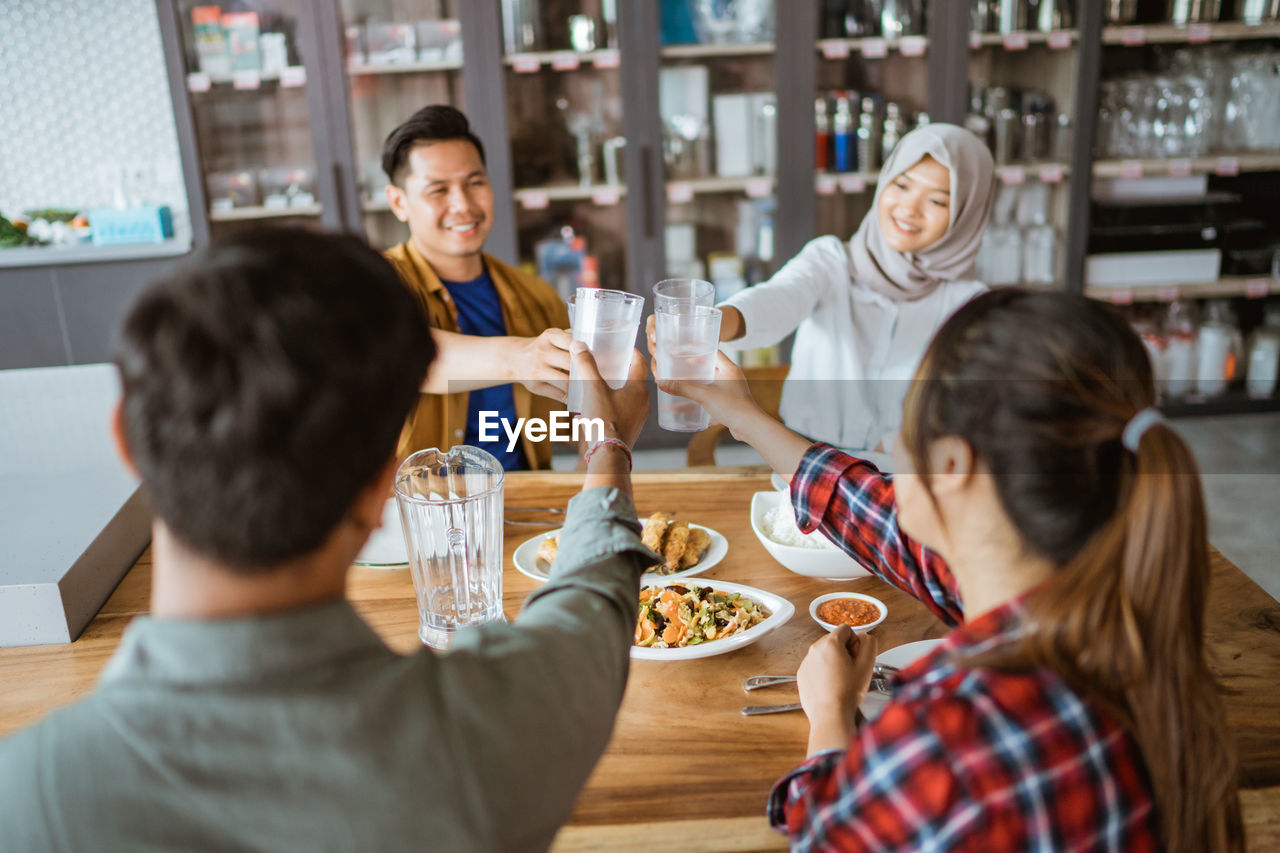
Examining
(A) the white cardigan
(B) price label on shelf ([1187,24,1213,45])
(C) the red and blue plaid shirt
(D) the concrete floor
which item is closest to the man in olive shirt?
(C) the red and blue plaid shirt

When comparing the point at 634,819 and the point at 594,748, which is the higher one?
the point at 594,748

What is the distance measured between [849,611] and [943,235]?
4.10 ft

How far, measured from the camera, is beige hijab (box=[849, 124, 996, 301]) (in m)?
2.18

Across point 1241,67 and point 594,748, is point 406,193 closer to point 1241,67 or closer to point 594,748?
point 594,748

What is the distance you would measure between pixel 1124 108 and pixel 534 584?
3343 mm

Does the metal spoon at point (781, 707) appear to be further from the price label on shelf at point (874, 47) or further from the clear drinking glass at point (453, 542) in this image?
the price label on shelf at point (874, 47)

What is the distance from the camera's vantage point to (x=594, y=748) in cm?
74

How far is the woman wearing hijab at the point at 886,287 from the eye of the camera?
2215mm

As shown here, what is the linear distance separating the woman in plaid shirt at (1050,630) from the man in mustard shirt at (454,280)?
51.3 inches

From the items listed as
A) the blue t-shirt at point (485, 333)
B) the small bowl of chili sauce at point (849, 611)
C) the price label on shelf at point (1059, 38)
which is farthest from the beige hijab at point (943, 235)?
the price label on shelf at point (1059, 38)

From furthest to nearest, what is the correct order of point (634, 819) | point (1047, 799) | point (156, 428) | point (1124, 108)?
point (1124, 108)
point (634, 819)
point (1047, 799)
point (156, 428)

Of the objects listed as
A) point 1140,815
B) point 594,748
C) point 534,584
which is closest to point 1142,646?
point 1140,815

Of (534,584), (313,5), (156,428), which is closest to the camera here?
(156,428)

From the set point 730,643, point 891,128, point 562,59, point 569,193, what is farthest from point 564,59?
point 730,643
